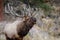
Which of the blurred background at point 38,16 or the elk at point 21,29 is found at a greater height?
the elk at point 21,29

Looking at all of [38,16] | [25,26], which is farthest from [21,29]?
[38,16]

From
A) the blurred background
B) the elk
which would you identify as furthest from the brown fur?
the blurred background

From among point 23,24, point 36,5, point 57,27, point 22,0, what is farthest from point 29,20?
point 22,0

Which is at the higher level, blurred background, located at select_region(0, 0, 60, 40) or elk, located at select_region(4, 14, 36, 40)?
elk, located at select_region(4, 14, 36, 40)

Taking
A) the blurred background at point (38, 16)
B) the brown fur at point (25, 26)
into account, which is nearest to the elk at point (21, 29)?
the brown fur at point (25, 26)

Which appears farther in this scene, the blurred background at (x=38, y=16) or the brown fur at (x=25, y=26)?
the blurred background at (x=38, y=16)

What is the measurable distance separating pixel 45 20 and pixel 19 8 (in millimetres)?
983

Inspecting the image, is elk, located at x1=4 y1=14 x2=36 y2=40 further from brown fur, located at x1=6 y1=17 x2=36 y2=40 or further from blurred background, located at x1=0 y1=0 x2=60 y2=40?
blurred background, located at x1=0 y1=0 x2=60 y2=40

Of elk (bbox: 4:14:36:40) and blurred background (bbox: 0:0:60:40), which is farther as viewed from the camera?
blurred background (bbox: 0:0:60:40)

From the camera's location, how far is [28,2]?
7.93m

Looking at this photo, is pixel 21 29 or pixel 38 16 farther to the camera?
pixel 38 16

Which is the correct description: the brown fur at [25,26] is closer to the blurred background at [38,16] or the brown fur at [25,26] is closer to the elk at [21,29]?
the elk at [21,29]

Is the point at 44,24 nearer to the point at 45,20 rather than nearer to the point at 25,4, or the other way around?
the point at 45,20

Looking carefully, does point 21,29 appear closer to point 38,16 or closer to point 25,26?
point 25,26
